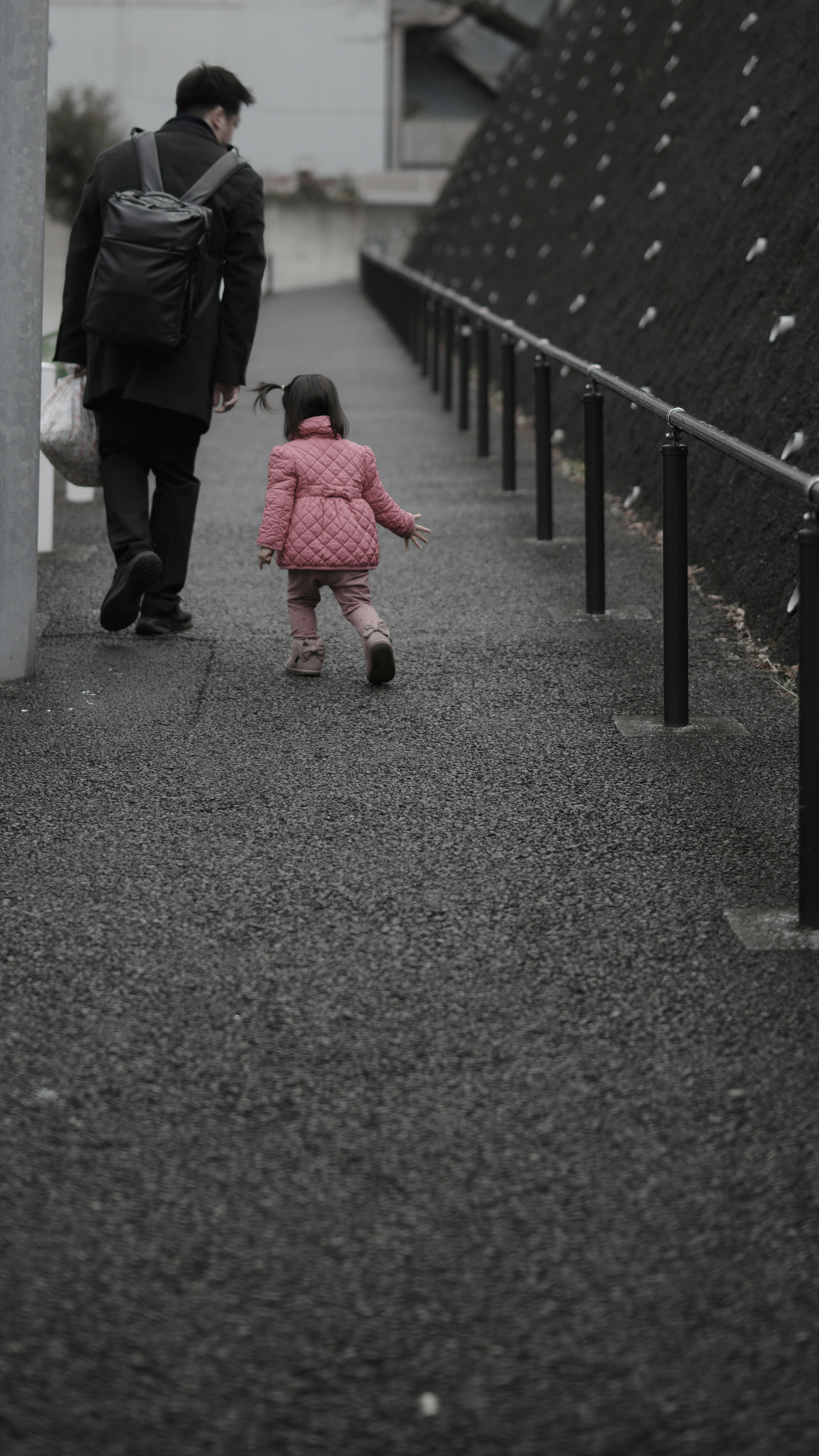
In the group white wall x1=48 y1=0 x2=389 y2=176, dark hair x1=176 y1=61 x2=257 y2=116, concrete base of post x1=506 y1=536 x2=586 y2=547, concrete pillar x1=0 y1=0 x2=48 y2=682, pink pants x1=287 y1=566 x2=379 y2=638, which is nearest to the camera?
concrete pillar x1=0 y1=0 x2=48 y2=682

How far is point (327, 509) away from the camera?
5812 millimetres

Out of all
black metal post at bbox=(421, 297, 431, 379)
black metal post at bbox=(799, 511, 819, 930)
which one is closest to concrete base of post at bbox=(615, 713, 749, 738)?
black metal post at bbox=(799, 511, 819, 930)

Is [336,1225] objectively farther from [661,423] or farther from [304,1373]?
[661,423]

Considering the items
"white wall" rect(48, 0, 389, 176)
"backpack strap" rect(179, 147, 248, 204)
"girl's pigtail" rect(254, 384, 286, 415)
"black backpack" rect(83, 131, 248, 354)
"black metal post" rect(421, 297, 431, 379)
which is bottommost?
"black metal post" rect(421, 297, 431, 379)

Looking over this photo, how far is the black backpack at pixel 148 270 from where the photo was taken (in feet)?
19.5

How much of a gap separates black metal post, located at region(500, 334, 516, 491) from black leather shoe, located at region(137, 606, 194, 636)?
13.0 ft

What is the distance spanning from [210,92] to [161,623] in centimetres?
190

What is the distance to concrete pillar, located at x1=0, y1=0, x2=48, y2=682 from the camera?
555cm

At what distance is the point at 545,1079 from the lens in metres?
3.01

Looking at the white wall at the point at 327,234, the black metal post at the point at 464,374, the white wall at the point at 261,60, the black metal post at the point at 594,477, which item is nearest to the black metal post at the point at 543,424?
the black metal post at the point at 594,477

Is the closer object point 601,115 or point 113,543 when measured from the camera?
point 113,543

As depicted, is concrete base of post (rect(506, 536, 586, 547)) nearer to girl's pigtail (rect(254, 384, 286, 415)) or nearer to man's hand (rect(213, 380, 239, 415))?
man's hand (rect(213, 380, 239, 415))

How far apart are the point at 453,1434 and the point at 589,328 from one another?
35.5 feet

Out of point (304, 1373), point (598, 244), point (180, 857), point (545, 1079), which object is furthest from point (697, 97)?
point (304, 1373)
